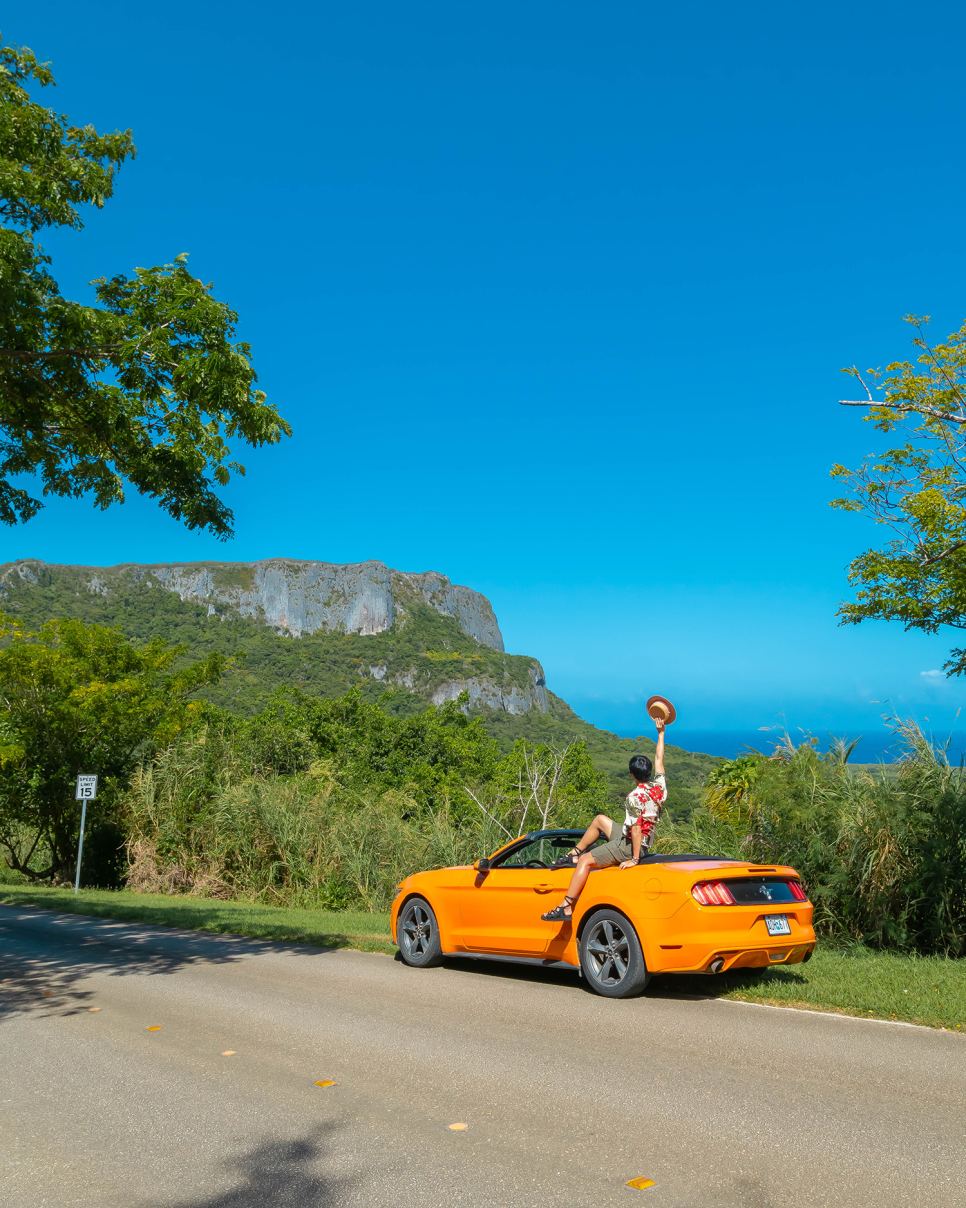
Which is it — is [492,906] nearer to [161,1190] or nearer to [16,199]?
[161,1190]

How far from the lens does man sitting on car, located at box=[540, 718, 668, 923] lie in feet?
26.4

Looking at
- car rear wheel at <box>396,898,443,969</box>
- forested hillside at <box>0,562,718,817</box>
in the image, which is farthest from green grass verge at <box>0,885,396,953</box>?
forested hillside at <box>0,562,718,817</box>

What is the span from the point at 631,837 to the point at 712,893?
37.2 inches

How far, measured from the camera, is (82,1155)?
438cm

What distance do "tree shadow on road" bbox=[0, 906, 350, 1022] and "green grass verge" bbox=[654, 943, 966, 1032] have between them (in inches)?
197

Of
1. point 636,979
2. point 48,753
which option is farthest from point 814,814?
point 48,753

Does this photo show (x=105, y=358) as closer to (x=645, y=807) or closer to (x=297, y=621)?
(x=645, y=807)

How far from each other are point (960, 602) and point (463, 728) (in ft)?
115

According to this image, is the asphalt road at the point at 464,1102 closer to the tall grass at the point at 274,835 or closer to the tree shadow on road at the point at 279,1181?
the tree shadow on road at the point at 279,1181

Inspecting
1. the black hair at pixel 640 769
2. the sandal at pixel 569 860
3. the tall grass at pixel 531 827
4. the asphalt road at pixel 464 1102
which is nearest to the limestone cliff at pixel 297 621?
the tall grass at pixel 531 827

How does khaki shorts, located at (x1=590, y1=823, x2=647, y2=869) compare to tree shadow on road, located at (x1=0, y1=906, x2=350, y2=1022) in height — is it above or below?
above

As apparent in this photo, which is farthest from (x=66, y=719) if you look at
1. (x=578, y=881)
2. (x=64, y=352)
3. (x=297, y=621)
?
(x=297, y=621)

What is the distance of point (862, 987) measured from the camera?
767 centimetres

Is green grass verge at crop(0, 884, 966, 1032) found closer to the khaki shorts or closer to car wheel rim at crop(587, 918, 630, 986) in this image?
car wheel rim at crop(587, 918, 630, 986)
